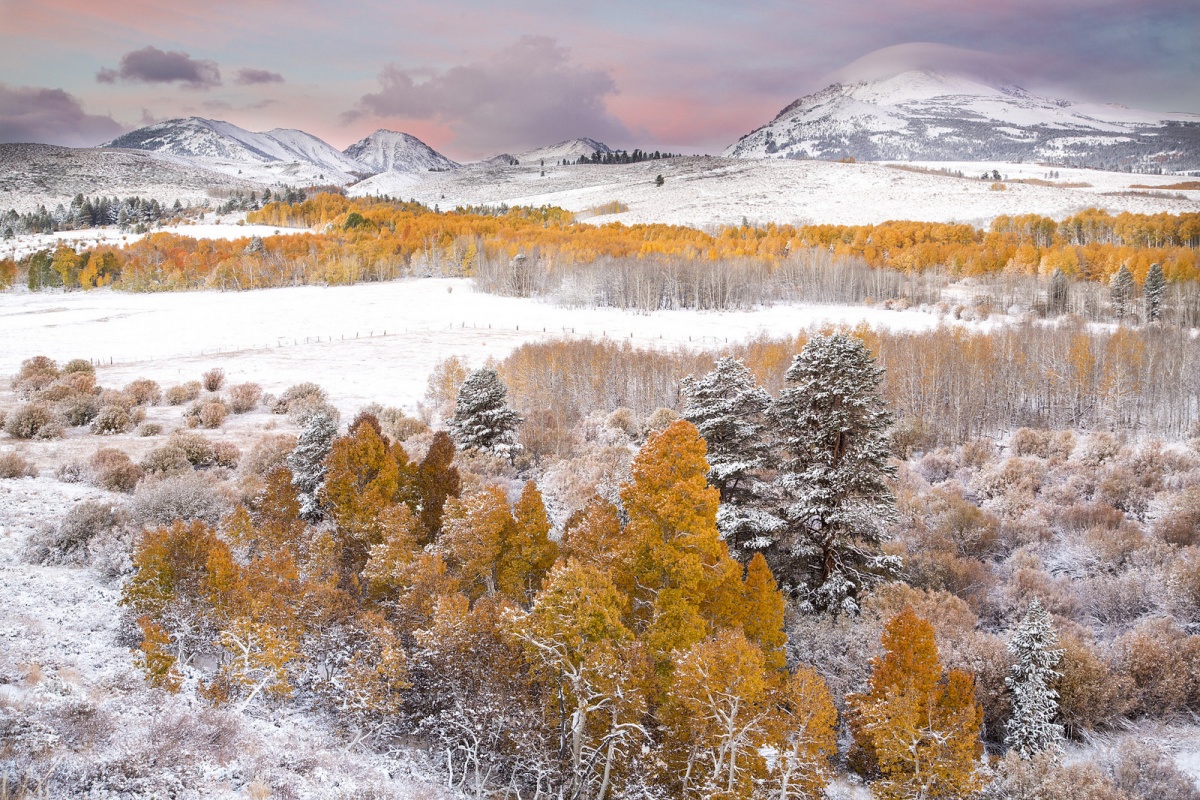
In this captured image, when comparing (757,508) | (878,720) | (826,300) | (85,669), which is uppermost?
(826,300)

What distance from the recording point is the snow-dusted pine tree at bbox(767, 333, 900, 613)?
21562 mm

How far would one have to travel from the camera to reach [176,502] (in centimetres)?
2553

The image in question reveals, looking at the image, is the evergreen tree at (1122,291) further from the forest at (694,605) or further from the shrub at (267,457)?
the shrub at (267,457)

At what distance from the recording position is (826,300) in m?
99.8

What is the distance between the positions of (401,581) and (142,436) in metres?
28.8

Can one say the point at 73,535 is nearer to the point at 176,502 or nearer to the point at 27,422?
the point at 176,502

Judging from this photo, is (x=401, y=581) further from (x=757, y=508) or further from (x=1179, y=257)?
(x=1179, y=257)

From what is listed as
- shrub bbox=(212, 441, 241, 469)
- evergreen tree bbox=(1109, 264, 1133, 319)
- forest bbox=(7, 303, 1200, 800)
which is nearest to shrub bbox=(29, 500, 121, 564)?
forest bbox=(7, 303, 1200, 800)

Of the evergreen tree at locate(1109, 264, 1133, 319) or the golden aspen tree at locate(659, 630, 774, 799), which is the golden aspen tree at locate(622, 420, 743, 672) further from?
the evergreen tree at locate(1109, 264, 1133, 319)

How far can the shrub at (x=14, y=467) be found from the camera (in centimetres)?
2892

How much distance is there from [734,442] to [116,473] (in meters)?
27.0

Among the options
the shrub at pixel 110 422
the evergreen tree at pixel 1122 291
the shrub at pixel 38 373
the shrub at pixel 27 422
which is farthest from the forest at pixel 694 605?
the evergreen tree at pixel 1122 291

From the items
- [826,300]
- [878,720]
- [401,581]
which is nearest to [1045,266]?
[826,300]

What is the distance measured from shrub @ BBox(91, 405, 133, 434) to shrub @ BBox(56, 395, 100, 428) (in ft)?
4.08
